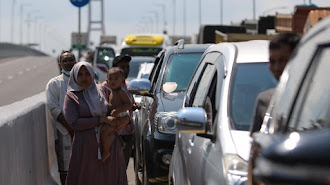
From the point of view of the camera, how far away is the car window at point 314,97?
285 centimetres

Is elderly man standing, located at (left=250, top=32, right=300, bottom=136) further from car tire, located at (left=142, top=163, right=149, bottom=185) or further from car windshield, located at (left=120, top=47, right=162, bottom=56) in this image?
car windshield, located at (left=120, top=47, right=162, bottom=56)

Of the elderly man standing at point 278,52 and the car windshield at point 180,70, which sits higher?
the elderly man standing at point 278,52

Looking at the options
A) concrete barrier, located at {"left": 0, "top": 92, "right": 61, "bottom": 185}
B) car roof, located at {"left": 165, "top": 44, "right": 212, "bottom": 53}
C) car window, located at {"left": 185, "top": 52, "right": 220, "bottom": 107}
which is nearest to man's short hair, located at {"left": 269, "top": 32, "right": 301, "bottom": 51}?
car window, located at {"left": 185, "top": 52, "right": 220, "bottom": 107}

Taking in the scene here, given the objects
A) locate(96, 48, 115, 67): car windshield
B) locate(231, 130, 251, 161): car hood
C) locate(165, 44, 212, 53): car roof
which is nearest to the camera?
locate(231, 130, 251, 161): car hood

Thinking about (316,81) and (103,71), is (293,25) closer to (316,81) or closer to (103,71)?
(103,71)

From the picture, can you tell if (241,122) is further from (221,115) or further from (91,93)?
(91,93)

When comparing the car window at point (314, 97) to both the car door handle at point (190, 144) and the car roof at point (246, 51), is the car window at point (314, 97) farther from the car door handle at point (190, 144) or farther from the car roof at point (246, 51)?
the car door handle at point (190, 144)

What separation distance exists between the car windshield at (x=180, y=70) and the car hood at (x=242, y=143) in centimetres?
619

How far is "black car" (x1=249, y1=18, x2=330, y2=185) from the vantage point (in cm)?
228

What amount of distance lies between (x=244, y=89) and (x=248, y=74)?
169 mm

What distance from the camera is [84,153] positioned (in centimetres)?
845

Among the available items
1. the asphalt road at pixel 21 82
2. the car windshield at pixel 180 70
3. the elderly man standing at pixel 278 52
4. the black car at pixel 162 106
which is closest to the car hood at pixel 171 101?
the black car at pixel 162 106

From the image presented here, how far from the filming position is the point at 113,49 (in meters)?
41.1

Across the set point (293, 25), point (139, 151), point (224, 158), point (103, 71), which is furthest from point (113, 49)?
point (224, 158)
